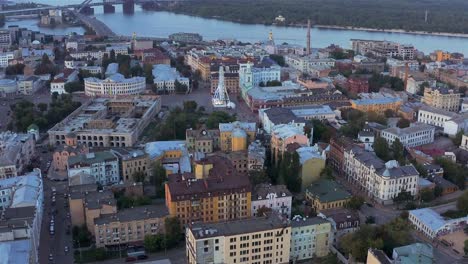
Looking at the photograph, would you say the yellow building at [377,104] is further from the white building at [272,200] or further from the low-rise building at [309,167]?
the white building at [272,200]

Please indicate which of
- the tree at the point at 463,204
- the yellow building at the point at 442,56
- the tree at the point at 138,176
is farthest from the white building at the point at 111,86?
the yellow building at the point at 442,56

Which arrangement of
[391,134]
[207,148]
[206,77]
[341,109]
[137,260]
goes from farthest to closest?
[206,77]
[341,109]
[391,134]
[207,148]
[137,260]

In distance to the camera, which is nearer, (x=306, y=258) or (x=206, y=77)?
(x=306, y=258)

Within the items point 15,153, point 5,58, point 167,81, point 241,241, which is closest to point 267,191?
point 241,241

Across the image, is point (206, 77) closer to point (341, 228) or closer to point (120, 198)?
point (120, 198)

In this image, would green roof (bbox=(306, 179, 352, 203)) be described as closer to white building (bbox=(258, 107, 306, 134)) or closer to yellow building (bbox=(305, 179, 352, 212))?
yellow building (bbox=(305, 179, 352, 212))

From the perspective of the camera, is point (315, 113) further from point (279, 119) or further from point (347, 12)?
point (347, 12)

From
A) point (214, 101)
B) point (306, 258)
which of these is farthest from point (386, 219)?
point (214, 101)
